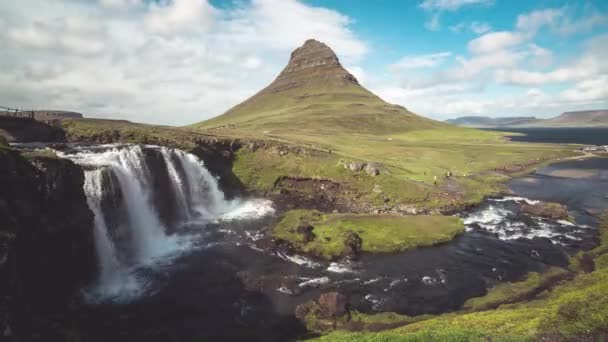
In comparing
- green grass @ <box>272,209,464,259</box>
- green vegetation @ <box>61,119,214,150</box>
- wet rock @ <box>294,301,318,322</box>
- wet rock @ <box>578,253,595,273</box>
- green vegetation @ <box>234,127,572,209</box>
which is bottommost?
wet rock @ <box>294,301,318,322</box>

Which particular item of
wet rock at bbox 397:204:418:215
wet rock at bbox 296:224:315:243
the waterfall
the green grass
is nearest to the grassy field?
wet rock at bbox 397:204:418:215

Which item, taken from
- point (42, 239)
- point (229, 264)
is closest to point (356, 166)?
point (229, 264)

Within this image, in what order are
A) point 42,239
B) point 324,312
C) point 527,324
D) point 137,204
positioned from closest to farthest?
point 527,324 → point 324,312 → point 42,239 → point 137,204

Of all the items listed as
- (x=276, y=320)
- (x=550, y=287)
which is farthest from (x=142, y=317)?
(x=550, y=287)

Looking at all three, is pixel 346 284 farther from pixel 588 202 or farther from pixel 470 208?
pixel 588 202

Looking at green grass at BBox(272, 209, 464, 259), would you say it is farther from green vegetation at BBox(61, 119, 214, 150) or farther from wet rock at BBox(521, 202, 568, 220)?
green vegetation at BBox(61, 119, 214, 150)

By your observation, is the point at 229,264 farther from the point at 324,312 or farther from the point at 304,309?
the point at 324,312
